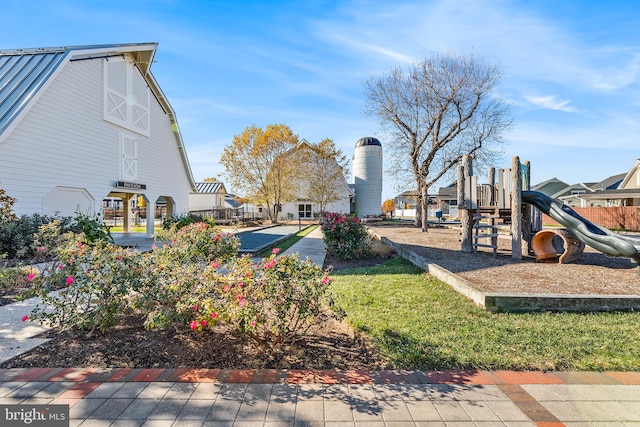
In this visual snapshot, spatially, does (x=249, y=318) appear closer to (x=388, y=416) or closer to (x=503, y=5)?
(x=388, y=416)

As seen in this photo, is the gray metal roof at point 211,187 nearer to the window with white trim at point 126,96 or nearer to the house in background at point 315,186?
the house in background at point 315,186

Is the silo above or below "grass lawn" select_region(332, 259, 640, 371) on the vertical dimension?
above

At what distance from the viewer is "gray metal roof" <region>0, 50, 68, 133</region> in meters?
9.91

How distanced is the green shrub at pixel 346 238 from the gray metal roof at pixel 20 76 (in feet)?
33.5

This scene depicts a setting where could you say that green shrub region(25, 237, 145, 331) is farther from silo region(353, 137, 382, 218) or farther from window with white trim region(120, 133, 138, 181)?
silo region(353, 137, 382, 218)

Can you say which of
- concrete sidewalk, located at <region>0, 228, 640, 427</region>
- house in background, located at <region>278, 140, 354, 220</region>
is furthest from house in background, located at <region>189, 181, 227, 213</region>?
concrete sidewalk, located at <region>0, 228, 640, 427</region>

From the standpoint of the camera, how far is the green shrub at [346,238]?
9.06 m

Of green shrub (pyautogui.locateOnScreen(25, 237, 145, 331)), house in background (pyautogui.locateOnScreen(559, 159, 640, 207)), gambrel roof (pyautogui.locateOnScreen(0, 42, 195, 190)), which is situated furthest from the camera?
house in background (pyautogui.locateOnScreen(559, 159, 640, 207))

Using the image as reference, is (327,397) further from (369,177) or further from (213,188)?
(213,188)

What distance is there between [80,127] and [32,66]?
8.04ft

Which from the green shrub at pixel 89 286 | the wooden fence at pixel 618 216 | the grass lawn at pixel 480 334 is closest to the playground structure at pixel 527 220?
the grass lawn at pixel 480 334

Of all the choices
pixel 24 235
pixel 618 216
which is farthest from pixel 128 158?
pixel 618 216

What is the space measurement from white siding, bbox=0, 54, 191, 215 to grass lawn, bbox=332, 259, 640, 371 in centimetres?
1163

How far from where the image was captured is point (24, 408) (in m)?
2.40
